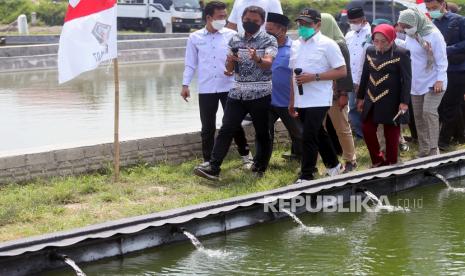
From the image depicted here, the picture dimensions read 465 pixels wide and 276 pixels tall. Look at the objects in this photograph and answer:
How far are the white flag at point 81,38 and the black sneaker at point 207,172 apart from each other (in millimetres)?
1419

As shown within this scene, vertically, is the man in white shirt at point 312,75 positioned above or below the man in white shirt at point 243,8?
below

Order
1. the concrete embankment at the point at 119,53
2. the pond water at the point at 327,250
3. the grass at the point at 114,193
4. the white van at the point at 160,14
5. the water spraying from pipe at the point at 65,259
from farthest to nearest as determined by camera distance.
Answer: the white van at the point at 160,14, the concrete embankment at the point at 119,53, the grass at the point at 114,193, the pond water at the point at 327,250, the water spraying from pipe at the point at 65,259

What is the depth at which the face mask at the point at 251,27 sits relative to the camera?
845cm

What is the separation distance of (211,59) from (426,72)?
2310 millimetres

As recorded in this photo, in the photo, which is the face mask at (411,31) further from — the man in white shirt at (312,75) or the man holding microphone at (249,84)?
the man holding microphone at (249,84)

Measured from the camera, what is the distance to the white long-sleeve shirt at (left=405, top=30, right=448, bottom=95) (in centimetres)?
937

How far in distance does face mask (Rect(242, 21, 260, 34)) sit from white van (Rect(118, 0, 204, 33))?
87.7ft

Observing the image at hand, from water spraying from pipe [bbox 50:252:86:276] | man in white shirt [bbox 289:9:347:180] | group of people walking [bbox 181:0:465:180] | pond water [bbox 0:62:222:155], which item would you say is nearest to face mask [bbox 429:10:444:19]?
group of people walking [bbox 181:0:465:180]

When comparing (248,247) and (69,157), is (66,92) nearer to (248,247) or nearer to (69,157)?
(69,157)

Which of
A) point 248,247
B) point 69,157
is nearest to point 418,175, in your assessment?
point 248,247

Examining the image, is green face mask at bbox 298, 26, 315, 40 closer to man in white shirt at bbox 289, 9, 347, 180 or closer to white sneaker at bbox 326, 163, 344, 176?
man in white shirt at bbox 289, 9, 347, 180

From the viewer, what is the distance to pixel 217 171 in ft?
28.8

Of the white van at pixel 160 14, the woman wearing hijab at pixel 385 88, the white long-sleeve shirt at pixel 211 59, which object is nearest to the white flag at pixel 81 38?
the white long-sleeve shirt at pixel 211 59

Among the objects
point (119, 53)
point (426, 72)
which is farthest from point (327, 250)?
point (119, 53)
